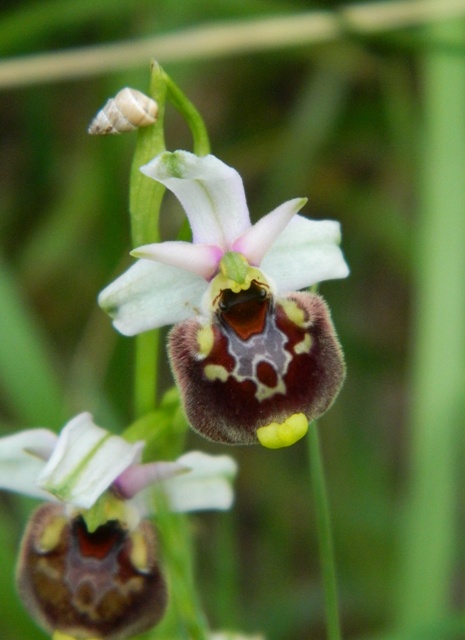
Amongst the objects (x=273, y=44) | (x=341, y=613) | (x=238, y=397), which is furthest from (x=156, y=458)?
(x=341, y=613)

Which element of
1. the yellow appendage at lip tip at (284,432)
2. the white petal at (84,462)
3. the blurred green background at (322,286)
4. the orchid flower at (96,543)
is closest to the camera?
the yellow appendage at lip tip at (284,432)

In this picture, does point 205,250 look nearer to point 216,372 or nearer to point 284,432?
point 216,372

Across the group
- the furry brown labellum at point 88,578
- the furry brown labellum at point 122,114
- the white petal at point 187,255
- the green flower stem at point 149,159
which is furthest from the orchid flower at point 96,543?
the furry brown labellum at point 122,114

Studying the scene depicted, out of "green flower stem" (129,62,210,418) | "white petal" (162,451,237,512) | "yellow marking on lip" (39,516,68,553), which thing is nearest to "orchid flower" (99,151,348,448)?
"green flower stem" (129,62,210,418)

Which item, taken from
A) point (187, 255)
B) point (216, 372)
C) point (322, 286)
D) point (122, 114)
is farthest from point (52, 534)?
point (322, 286)

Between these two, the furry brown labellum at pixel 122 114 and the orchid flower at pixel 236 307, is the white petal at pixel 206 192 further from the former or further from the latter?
the furry brown labellum at pixel 122 114

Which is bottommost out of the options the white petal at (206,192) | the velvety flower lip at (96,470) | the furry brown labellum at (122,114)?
the velvety flower lip at (96,470)

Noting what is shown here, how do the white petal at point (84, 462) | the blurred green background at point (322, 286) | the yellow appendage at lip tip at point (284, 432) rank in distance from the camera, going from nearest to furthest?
the yellow appendage at lip tip at point (284, 432)
the white petal at point (84, 462)
the blurred green background at point (322, 286)
